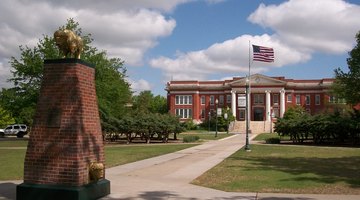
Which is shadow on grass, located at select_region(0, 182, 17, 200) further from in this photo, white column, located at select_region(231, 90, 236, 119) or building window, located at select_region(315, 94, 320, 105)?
building window, located at select_region(315, 94, 320, 105)

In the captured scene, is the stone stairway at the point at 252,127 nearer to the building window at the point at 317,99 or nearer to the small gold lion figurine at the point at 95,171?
the building window at the point at 317,99

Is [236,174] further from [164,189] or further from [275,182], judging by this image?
[164,189]

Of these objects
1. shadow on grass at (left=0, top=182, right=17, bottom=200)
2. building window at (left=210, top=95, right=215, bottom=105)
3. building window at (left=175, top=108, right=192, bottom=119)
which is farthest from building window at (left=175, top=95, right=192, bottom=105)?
shadow on grass at (left=0, top=182, right=17, bottom=200)

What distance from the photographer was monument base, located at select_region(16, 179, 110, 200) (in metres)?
9.38

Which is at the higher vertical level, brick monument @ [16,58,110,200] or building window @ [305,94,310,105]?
building window @ [305,94,310,105]

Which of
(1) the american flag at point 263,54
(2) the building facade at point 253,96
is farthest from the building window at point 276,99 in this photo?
(1) the american flag at point 263,54

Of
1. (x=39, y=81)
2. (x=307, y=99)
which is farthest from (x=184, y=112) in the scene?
(x=39, y=81)

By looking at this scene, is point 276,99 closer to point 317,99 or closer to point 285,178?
point 317,99

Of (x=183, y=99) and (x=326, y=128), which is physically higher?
(x=183, y=99)

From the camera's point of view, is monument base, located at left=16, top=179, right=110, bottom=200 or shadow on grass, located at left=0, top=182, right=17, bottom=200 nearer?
monument base, located at left=16, top=179, right=110, bottom=200

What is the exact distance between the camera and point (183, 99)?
99.8 metres

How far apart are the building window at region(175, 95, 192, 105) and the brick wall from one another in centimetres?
8941

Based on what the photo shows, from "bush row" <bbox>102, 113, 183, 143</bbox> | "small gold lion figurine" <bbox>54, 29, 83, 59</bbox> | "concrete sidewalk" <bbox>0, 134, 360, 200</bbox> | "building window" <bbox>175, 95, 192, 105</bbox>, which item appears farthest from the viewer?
"building window" <bbox>175, 95, 192, 105</bbox>

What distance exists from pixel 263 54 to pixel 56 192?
1001 inches
